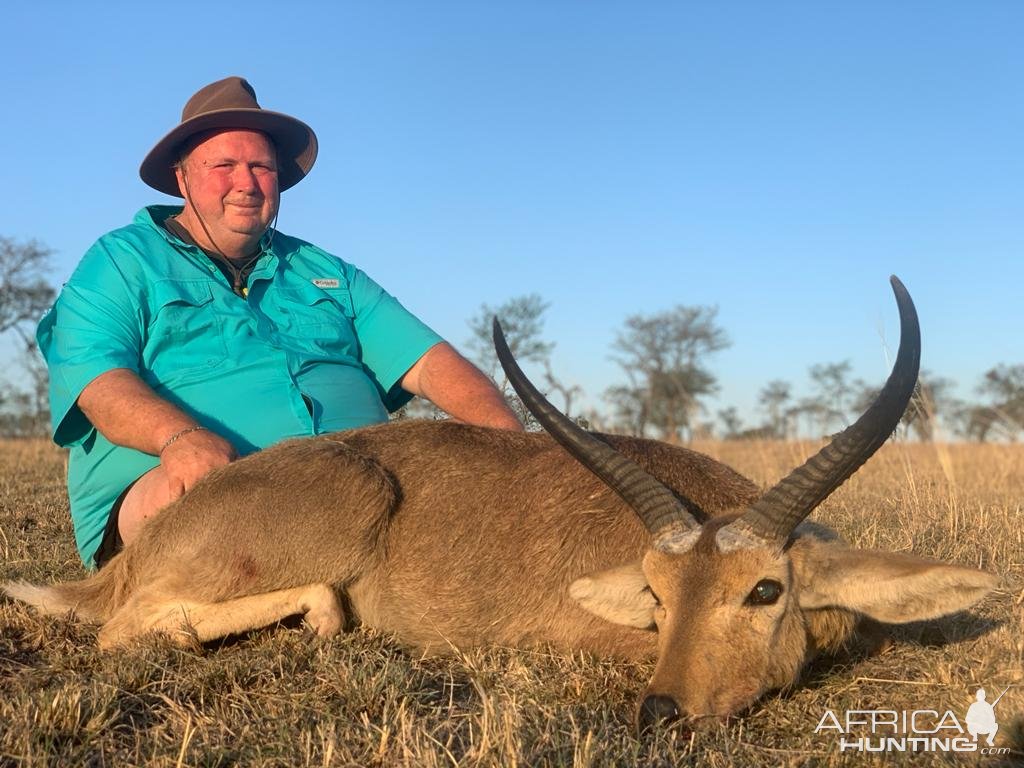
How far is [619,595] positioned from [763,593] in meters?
0.68

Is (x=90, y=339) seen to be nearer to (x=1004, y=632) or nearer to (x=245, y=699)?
(x=245, y=699)

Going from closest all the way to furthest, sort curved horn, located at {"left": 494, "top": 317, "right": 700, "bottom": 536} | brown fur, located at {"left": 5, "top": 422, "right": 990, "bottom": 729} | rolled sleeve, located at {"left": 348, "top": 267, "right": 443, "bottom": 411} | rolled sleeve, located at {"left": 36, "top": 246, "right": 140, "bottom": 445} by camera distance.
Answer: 1. curved horn, located at {"left": 494, "top": 317, "right": 700, "bottom": 536}
2. brown fur, located at {"left": 5, "top": 422, "right": 990, "bottom": 729}
3. rolled sleeve, located at {"left": 36, "top": 246, "right": 140, "bottom": 445}
4. rolled sleeve, located at {"left": 348, "top": 267, "right": 443, "bottom": 411}

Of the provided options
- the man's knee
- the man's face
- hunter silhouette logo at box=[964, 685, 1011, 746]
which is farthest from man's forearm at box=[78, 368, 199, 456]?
hunter silhouette logo at box=[964, 685, 1011, 746]

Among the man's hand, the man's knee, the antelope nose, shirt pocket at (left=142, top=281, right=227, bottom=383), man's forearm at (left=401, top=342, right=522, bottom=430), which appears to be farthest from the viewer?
man's forearm at (left=401, top=342, right=522, bottom=430)

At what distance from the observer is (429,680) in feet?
13.4

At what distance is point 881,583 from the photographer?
12.9 feet

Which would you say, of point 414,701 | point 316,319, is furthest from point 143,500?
point 414,701

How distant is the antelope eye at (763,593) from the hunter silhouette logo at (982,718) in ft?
2.60

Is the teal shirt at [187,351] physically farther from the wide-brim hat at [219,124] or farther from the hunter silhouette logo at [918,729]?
the hunter silhouette logo at [918,729]

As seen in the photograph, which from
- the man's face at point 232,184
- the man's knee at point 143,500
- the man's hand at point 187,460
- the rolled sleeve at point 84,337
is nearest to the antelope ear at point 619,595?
the man's hand at point 187,460

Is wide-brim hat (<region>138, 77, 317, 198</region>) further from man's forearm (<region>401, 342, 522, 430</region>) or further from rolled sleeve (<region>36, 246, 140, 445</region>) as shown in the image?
man's forearm (<region>401, 342, 522, 430</region>)

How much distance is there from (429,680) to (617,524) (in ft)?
4.19

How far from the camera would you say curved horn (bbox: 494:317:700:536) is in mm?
4129

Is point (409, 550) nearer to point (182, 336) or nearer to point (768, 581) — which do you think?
point (768, 581)
